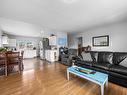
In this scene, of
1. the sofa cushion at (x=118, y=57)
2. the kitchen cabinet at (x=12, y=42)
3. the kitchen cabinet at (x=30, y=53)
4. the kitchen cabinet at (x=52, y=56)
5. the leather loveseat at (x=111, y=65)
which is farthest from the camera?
the kitchen cabinet at (x=30, y=53)

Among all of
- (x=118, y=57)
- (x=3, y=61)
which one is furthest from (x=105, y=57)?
(x=3, y=61)

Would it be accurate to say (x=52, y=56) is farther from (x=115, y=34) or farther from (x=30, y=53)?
(x=115, y=34)

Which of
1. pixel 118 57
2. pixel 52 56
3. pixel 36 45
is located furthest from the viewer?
pixel 36 45

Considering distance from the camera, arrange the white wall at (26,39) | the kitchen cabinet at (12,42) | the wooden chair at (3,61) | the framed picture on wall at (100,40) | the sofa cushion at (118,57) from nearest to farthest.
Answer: the sofa cushion at (118,57)
the wooden chair at (3,61)
the framed picture on wall at (100,40)
the kitchen cabinet at (12,42)
the white wall at (26,39)

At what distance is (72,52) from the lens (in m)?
5.14

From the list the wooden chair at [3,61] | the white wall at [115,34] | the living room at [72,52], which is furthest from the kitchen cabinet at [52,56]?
the wooden chair at [3,61]

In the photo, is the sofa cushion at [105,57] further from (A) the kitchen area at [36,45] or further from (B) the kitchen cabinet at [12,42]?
(B) the kitchen cabinet at [12,42]

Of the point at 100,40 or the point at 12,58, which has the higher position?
the point at 100,40

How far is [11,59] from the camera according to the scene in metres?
3.41

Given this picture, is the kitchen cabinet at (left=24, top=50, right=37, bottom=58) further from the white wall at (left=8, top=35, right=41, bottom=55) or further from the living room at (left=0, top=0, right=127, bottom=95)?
the living room at (left=0, top=0, right=127, bottom=95)

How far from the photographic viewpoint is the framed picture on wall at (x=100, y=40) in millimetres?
4629

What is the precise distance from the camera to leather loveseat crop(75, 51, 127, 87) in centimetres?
229

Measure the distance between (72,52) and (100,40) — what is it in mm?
1900

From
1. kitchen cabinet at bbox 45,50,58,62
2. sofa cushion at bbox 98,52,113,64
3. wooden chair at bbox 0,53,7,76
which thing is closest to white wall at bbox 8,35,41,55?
kitchen cabinet at bbox 45,50,58,62
